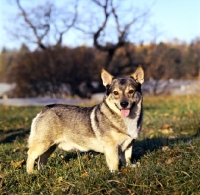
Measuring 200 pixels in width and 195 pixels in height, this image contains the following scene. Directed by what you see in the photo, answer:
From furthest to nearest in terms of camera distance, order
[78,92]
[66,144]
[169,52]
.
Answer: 1. [169,52]
2. [78,92]
3. [66,144]

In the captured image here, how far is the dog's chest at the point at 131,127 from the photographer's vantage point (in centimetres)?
518

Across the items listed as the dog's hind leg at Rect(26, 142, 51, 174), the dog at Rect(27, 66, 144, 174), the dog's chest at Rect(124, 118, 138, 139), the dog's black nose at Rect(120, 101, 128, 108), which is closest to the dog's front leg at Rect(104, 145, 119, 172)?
the dog at Rect(27, 66, 144, 174)

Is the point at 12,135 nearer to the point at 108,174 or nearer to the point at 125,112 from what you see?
the point at 125,112

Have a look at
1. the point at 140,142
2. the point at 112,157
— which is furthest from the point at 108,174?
the point at 140,142

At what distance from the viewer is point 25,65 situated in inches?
979

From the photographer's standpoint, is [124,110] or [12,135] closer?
[124,110]

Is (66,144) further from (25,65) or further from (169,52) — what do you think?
(169,52)

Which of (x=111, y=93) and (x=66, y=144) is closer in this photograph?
(x=111, y=93)

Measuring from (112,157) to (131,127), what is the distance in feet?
1.58

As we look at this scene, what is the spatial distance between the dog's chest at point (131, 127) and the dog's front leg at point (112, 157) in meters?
0.28

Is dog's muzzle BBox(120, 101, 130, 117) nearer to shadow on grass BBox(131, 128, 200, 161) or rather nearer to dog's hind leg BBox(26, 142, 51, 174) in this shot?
shadow on grass BBox(131, 128, 200, 161)

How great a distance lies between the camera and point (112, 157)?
16.7ft

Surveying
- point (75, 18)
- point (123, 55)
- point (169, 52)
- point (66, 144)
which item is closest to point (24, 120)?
point (66, 144)

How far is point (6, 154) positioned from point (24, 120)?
194 inches
